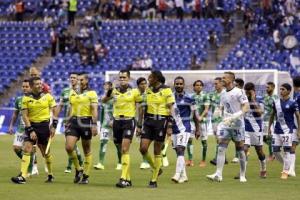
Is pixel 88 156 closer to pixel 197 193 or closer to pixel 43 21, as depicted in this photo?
pixel 197 193

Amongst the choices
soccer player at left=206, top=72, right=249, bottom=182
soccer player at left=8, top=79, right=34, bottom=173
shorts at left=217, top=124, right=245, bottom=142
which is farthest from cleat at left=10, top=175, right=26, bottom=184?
shorts at left=217, top=124, right=245, bottom=142

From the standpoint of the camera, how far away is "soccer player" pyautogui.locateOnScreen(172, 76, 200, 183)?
1841 centimetres

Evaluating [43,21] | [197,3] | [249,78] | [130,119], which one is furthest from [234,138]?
[43,21]

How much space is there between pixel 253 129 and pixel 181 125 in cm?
197

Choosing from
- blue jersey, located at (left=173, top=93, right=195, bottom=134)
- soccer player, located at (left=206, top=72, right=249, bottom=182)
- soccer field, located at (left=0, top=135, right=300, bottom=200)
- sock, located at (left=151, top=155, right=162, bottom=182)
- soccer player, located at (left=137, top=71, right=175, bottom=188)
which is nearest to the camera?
soccer field, located at (left=0, top=135, right=300, bottom=200)

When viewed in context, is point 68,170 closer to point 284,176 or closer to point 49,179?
point 49,179

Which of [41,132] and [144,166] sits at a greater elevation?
[41,132]

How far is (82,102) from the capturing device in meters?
18.1

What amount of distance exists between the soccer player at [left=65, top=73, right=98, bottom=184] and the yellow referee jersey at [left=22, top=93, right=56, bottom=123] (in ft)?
1.82

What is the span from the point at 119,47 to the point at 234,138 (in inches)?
1120

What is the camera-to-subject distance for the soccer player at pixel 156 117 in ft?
57.3

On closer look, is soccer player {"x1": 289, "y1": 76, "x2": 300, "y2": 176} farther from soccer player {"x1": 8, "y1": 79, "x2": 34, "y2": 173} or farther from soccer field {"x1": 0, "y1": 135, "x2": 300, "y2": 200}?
soccer player {"x1": 8, "y1": 79, "x2": 34, "y2": 173}

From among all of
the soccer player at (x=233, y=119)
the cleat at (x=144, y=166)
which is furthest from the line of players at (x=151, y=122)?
the cleat at (x=144, y=166)

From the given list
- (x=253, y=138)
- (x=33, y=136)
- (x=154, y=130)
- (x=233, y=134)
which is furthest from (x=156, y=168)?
(x=253, y=138)
